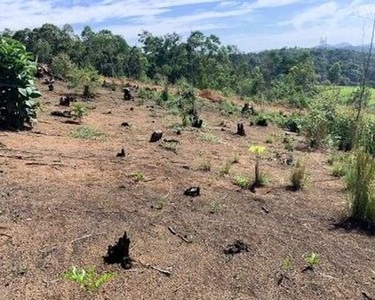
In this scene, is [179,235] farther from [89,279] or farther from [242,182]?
[242,182]

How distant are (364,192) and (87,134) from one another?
475 cm

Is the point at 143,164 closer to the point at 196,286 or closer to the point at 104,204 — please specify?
the point at 104,204

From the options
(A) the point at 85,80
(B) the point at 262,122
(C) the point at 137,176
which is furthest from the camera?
(A) the point at 85,80

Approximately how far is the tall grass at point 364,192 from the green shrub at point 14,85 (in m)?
5.08

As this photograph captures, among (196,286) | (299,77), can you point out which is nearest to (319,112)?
(196,286)

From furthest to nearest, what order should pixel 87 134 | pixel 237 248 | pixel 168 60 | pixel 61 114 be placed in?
pixel 168 60, pixel 61 114, pixel 87 134, pixel 237 248

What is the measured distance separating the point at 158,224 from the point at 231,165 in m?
2.71

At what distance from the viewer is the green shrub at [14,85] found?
300 inches

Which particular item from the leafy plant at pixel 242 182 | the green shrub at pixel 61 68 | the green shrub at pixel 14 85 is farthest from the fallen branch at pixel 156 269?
the green shrub at pixel 61 68

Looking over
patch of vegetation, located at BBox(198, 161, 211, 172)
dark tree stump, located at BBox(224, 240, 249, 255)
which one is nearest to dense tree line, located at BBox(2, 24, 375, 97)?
patch of vegetation, located at BBox(198, 161, 211, 172)

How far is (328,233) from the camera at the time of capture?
15.2 feet

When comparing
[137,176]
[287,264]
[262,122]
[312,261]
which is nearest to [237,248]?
[287,264]

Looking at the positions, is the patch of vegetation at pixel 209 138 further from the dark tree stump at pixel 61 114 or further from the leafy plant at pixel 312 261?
the leafy plant at pixel 312 261

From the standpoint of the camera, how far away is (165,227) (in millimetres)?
4371
